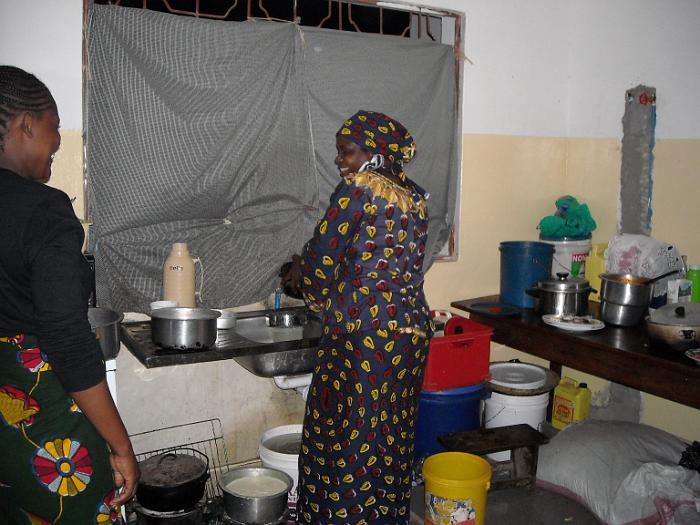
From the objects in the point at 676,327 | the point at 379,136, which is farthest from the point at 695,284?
the point at 379,136

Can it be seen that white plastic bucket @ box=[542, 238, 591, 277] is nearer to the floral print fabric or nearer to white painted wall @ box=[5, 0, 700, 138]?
white painted wall @ box=[5, 0, 700, 138]

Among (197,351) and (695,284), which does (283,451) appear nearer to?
(197,351)

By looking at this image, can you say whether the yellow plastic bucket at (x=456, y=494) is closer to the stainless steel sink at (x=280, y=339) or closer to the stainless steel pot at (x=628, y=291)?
the stainless steel sink at (x=280, y=339)

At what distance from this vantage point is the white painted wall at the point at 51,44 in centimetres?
238

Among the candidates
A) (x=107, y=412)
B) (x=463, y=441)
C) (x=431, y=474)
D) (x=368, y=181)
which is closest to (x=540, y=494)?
(x=463, y=441)

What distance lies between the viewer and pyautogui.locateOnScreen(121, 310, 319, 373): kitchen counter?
7.23 ft

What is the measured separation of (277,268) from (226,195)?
0.41 metres

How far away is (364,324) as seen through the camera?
6.84 ft

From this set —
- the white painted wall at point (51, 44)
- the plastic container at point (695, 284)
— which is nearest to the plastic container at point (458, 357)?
the plastic container at point (695, 284)

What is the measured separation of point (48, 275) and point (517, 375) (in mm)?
2745

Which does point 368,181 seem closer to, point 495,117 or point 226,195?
point 226,195

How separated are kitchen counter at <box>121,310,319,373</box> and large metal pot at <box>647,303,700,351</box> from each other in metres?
1.45

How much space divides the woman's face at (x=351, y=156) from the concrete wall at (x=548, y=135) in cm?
132

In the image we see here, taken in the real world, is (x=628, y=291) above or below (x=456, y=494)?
above
